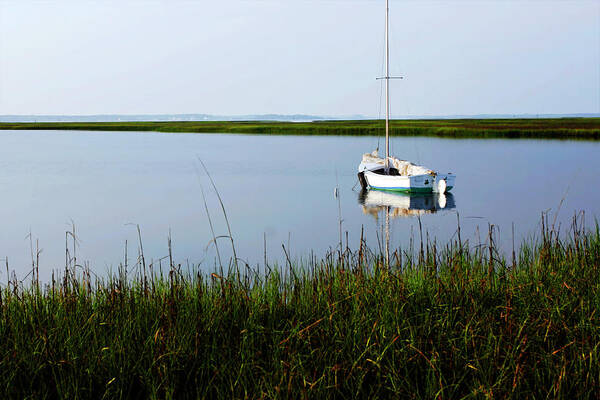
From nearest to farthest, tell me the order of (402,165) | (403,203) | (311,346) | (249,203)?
(311,346) → (403,203) → (249,203) → (402,165)

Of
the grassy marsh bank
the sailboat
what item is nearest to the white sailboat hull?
the sailboat

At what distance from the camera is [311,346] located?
4793mm

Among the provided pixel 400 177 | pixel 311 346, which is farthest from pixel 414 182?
pixel 311 346

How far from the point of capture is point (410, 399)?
4094 mm

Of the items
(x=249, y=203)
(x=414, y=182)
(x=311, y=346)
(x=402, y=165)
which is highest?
(x=402, y=165)

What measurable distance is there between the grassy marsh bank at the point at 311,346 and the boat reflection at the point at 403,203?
14.4m

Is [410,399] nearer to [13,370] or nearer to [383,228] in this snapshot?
[13,370]

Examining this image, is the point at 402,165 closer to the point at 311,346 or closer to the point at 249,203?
the point at 249,203

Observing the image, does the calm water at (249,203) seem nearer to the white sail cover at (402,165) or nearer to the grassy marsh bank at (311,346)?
the white sail cover at (402,165)

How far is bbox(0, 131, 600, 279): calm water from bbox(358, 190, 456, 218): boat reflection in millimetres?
113

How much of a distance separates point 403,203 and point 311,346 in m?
17.9

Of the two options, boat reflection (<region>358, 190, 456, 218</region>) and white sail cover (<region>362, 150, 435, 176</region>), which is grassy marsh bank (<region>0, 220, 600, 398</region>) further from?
white sail cover (<region>362, 150, 435, 176</region>)

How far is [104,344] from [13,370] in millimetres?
711

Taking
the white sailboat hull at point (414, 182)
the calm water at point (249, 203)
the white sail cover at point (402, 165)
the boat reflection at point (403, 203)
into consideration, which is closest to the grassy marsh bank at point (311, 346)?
the calm water at point (249, 203)
